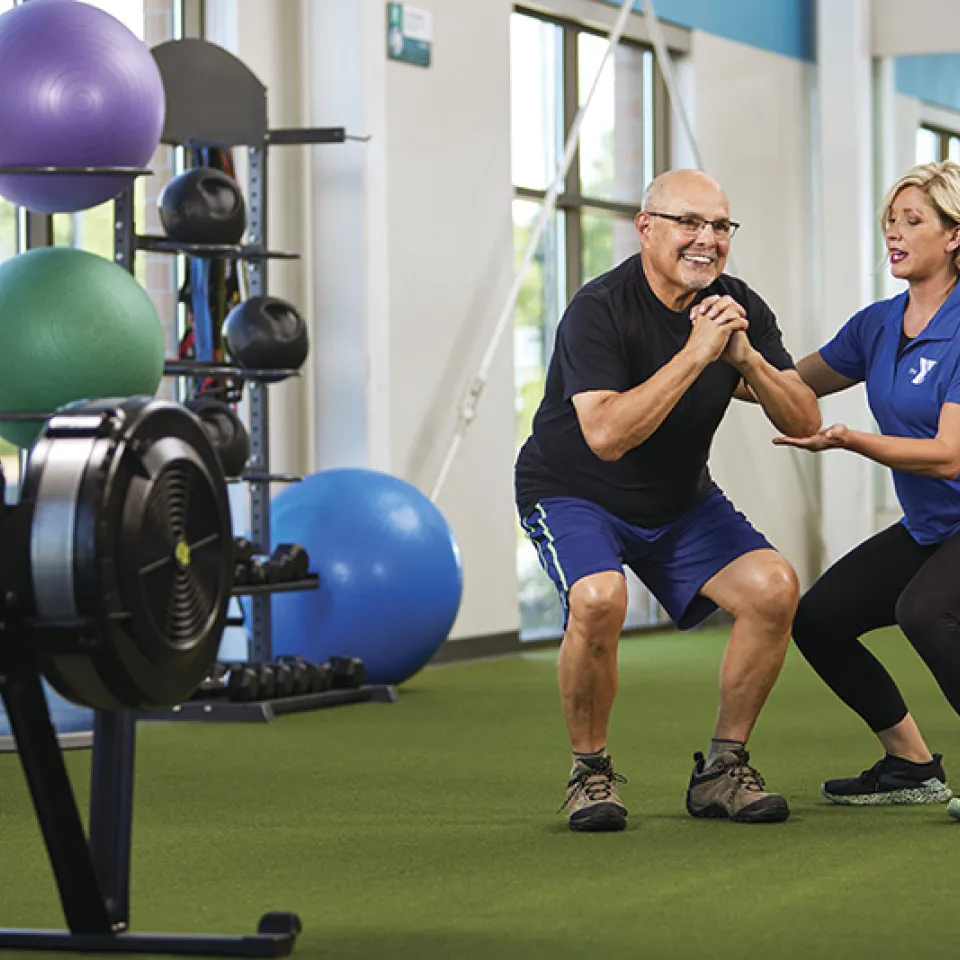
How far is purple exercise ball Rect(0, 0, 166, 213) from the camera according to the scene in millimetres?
4062

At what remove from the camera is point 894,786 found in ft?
11.9

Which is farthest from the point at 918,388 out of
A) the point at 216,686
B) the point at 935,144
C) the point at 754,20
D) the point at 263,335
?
the point at 935,144

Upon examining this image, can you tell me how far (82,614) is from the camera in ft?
7.30

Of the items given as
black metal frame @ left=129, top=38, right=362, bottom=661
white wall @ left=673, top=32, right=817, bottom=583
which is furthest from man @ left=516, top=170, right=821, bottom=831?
white wall @ left=673, top=32, right=817, bottom=583

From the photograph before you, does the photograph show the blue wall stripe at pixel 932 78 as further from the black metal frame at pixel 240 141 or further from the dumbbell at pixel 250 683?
the dumbbell at pixel 250 683

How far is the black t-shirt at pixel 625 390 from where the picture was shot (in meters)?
3.39

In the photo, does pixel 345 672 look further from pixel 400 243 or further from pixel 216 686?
pixel 400 243

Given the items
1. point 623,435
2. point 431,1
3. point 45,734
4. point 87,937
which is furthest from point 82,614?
point 431,1

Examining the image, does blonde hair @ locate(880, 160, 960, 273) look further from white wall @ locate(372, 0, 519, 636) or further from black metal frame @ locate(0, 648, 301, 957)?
white wall @ locate(372, 0, 519, 636)

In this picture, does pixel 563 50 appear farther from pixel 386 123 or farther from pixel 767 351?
pixel 767 351

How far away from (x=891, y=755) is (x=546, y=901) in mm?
1146

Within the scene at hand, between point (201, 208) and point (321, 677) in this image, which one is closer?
point (201, 208)

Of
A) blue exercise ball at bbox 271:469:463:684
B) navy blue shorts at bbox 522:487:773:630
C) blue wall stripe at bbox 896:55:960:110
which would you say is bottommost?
blue exercise ball at bbox 271:469:463:684

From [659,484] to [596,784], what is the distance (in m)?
0.55
